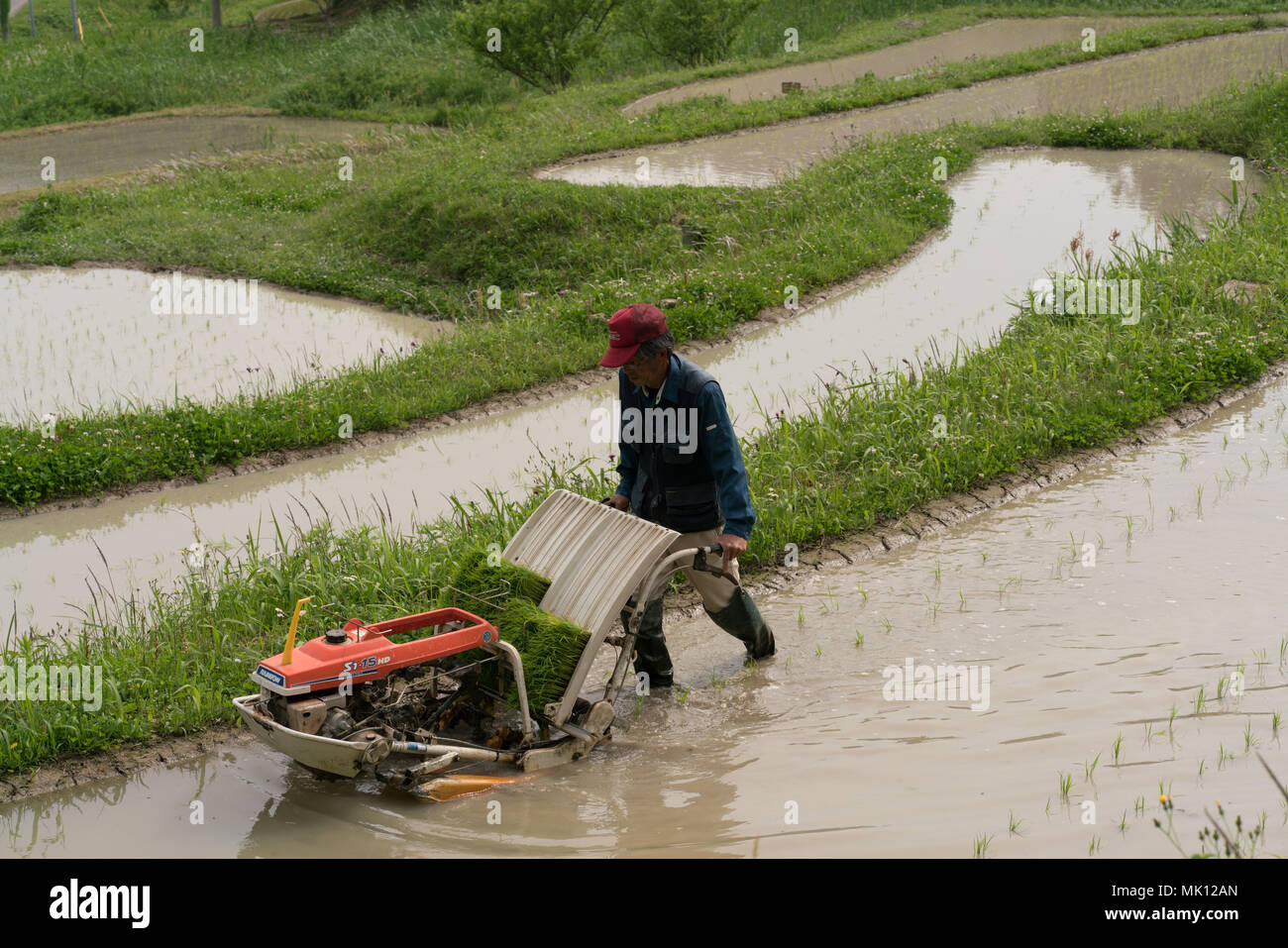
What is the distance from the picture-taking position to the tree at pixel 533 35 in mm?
23484

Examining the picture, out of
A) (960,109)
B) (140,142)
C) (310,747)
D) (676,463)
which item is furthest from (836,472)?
(140,142)

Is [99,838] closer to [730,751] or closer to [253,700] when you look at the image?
[253,700]

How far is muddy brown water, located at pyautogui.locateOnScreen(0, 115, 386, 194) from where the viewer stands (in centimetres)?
2178

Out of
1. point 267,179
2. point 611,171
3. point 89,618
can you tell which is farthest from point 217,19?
point 89,618

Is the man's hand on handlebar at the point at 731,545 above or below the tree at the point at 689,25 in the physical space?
below

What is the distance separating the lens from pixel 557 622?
16.0 ft

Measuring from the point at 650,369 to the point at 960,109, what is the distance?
599 inches
